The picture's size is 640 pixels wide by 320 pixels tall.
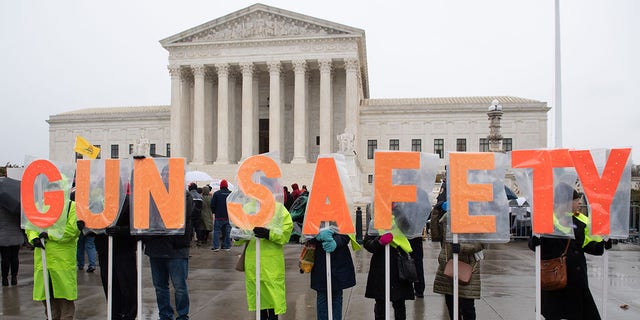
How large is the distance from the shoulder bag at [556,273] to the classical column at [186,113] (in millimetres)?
50887


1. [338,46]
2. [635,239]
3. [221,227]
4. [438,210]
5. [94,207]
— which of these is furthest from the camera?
[338,46]

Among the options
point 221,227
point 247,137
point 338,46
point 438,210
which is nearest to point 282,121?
point 247,137

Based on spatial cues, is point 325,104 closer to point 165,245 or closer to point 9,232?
point 9,232

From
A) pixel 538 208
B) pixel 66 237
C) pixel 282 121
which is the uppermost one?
pixel 282 121

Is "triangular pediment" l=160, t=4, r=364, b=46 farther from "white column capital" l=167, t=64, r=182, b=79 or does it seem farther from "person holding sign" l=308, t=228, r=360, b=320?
"person holding sign" l=308, t=228, r=360, b=320

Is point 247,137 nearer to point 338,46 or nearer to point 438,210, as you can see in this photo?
point 338,46

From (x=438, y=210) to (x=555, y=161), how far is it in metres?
2.83

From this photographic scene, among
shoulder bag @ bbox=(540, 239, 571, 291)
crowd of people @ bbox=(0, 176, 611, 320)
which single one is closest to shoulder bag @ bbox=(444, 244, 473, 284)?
crowd of people @ bbox=(0, 176, 611, 320)

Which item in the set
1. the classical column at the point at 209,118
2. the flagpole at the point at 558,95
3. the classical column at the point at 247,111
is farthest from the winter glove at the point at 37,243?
the classical column at the point at 209,118

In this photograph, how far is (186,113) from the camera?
56500mm

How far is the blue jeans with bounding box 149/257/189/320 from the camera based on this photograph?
304 inches

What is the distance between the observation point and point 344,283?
23.5 feet

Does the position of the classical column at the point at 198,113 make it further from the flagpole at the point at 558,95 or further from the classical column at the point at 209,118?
the flagpole at the point at 558,95

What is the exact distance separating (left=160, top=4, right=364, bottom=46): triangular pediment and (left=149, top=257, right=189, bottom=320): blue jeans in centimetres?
4568
